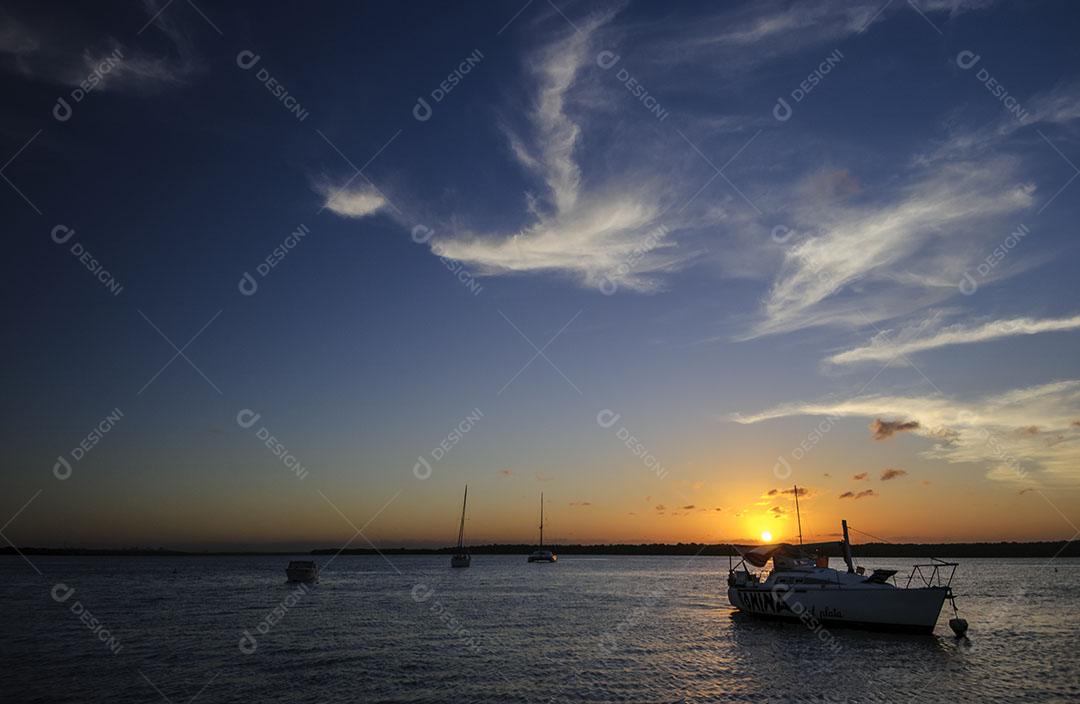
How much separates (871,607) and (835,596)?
2.01 meters

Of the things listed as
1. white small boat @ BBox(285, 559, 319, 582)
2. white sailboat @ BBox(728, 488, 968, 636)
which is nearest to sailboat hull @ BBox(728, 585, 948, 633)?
white sailboat @ BBox(728, 488, 968, 636)

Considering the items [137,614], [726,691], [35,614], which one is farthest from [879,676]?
[35,614]

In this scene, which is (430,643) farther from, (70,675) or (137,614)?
(137,614)

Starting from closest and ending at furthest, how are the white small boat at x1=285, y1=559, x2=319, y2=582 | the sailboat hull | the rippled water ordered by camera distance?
the rippled water → the sailboat hull → the white small boat at x1=285, y1=559, x2=319, y2=582

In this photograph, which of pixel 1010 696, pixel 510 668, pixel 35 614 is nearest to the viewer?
pixel 1010 696

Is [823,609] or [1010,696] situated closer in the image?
[1010,696]

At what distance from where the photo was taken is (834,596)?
36.4 m

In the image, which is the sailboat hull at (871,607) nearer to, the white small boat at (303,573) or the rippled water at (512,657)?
the rippled water at (512,657)

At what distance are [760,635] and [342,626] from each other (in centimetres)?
2686

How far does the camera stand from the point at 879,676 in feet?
82.6

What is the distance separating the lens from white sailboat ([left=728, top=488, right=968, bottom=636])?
1334 inches

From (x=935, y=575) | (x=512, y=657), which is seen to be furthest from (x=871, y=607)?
(x=935, y=575)

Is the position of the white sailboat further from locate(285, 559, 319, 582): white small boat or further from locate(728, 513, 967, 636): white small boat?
locate(285, 559, 319, 582): white small boat

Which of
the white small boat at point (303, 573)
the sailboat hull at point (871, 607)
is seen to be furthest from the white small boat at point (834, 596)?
the white small boat at point (303, 573)
